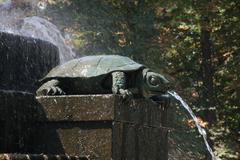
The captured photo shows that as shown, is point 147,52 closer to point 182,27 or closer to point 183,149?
point 182,27

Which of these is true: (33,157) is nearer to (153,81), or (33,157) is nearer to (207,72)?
(153,81)

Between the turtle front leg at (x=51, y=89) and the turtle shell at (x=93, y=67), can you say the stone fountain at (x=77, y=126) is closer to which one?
the turtle front leg at (x=51, y=89)

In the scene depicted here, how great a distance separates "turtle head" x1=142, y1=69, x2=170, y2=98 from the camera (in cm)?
664

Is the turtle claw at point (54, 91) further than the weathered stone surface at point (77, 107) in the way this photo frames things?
Yes

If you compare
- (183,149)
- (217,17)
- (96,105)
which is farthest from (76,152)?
(217,17)

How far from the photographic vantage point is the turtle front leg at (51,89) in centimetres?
649

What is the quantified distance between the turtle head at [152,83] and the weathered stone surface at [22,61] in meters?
1.57

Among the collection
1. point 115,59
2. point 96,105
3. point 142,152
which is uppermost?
point 115,59

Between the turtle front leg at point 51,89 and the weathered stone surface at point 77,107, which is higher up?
the turtle front leg at point 51,89

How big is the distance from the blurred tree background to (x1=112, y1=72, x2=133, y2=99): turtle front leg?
1014 centimetres

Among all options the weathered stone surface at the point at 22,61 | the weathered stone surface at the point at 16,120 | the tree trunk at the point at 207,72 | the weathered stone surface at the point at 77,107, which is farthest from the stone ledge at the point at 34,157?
the tree trunk at the point at 207,72

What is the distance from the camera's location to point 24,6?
Result: 19.3 metres

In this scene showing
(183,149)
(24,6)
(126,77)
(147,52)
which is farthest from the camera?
(24,6)

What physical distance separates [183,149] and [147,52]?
11.0 ft
